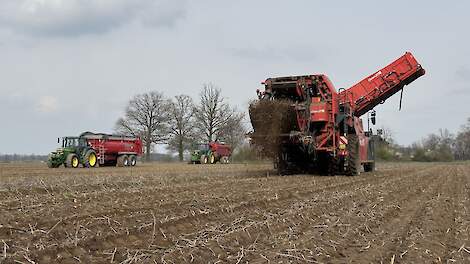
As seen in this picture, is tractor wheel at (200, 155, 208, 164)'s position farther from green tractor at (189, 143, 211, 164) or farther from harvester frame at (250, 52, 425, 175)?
harvester frame at (250, 52, 425, 175)

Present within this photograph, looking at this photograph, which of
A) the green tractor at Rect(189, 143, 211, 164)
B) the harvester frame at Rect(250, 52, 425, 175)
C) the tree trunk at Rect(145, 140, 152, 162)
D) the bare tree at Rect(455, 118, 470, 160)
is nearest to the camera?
the harvester frame at Rect(250, 52, 425, 175)

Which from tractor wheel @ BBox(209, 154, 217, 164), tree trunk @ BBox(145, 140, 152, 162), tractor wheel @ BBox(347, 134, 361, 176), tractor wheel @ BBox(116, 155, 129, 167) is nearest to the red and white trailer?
tractor wheel @ BBox(116, 155, 129, 167)

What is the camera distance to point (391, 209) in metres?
8.76

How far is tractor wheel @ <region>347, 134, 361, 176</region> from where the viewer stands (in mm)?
16859

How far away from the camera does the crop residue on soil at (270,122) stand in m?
15.4

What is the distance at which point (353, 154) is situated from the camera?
1694 cm

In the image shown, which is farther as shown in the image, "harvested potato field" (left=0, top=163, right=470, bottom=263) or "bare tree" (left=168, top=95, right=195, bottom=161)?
"bare tree" (left=168, top=95, right=195, bottom=161)

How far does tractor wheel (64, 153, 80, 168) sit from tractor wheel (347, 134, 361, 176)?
18.5 m

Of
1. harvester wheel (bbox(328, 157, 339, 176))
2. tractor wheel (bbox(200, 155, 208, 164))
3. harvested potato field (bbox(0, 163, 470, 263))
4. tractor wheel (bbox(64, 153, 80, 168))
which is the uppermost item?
tractor wheel (bbox(200, 155, 208, 164))

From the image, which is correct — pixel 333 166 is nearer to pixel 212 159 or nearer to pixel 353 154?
pixel 353 154

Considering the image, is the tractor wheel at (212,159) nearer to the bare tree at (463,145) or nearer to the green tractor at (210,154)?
the green tractor at (210,154)

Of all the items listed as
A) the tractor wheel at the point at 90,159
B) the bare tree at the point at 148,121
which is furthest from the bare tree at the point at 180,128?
the tractor wheel at the point at 90,159

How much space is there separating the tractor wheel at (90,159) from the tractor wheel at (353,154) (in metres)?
18.2

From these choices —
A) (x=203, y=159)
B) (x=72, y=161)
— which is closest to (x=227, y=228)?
(x=72, y=161)
